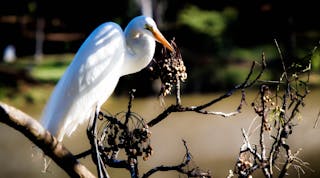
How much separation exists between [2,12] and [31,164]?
9187mm

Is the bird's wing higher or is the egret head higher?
the egret head

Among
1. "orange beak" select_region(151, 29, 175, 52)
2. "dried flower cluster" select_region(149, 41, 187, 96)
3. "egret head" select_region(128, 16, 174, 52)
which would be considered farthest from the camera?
"egret head" select_region(128, 16, 174, 52)

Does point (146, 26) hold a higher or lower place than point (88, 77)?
higher

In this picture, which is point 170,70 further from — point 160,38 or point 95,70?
point 95,70

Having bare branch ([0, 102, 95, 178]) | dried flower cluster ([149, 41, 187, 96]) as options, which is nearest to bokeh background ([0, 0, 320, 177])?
dried flower cluster ([149, 41, 187, 96])

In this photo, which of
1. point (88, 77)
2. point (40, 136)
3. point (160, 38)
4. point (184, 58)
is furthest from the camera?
point (184, 58)

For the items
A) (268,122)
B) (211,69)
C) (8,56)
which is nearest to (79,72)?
(268,122)

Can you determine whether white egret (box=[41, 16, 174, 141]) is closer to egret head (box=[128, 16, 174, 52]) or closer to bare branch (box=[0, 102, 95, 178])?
egret head (box=[128, 16, 174, 52])

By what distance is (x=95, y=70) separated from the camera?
2482 millimetres

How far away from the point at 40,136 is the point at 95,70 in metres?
1.07

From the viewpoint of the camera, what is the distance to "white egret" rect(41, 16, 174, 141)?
92.9 inches

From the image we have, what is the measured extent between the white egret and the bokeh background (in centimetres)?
318

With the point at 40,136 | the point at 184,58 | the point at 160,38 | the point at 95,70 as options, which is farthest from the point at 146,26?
the point at 184,58

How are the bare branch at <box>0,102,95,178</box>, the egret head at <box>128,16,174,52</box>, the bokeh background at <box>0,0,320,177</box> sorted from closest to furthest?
the bare branch at <box>0,102,95,178</box>
the egret head at <box>128,16,174,52</box>
the bokeh background at <box>0,0,320,177</box>
